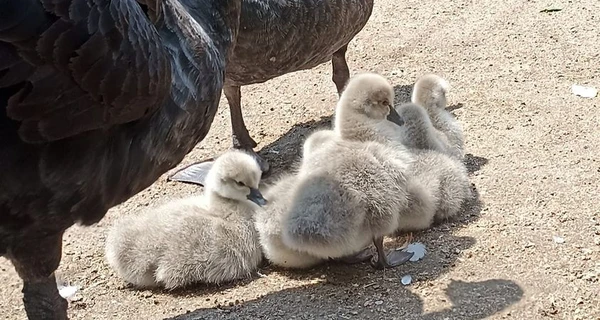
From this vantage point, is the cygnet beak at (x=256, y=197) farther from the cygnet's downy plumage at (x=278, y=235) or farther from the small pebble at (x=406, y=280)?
the small pebble at (x=406, y=280)

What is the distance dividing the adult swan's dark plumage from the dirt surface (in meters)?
0.62

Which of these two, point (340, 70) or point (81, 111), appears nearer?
point (81, 111)

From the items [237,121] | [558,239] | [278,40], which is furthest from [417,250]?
[237,121]

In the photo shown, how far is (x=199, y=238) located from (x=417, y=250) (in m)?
0.84

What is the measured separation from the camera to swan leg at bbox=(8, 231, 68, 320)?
277 centimetres

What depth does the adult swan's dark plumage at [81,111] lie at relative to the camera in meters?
2.26

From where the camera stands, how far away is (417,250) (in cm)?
351

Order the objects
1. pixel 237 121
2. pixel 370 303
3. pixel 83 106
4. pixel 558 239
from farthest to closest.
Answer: pixel 237 121 < pixel 558 239 < pixel 370 303 < pixel 83 106

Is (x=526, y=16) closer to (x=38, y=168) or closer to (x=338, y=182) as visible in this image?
(x=338, y=182)

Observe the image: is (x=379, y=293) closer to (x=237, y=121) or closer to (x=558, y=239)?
(x=558, y=239)

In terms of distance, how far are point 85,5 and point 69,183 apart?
0.51 metres

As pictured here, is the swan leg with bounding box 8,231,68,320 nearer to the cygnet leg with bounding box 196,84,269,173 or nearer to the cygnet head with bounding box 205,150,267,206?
the cygnet head with bounding box 205,150,267,206

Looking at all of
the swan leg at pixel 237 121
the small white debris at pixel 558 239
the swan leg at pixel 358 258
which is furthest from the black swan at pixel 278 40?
the small white debris at pixel 558 239

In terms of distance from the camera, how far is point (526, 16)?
6039mm
